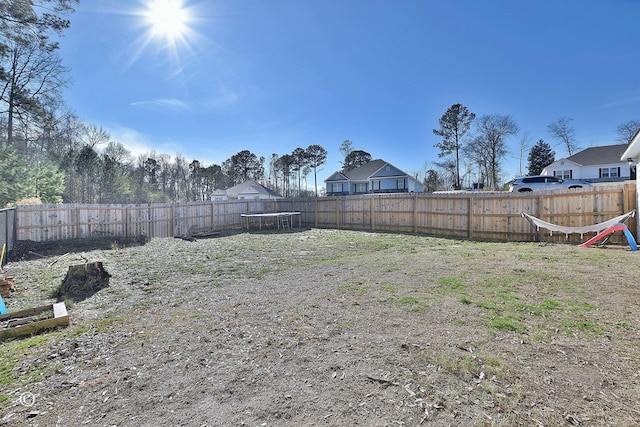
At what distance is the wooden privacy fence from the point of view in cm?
827

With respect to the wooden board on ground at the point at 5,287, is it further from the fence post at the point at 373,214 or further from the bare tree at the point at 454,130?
the bare tree at the point at 454,130

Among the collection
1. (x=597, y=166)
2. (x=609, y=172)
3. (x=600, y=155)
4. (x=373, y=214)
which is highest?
(x=600, y=155)

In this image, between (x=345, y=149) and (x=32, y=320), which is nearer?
(x=32, y=320)

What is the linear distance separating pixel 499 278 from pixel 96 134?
1292 inches

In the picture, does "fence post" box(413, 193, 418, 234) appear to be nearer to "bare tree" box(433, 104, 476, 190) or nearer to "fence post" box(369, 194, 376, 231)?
"fence post" box(369, 194, 376, 231)

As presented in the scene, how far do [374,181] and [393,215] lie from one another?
17.7 metres

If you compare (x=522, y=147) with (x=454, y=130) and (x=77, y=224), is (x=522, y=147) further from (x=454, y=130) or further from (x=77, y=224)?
(x=77, y=224)

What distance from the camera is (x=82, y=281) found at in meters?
4.80

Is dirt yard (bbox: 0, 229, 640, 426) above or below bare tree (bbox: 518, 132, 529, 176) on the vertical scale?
below

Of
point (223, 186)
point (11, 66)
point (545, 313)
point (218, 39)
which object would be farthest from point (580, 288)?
point (223, 186)

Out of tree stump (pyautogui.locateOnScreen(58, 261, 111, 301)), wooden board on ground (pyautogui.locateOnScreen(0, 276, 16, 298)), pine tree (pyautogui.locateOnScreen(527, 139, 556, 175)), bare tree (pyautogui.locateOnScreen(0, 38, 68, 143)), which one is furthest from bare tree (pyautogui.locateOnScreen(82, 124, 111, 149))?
pine tree (pyautogui.locateOnScreen(527, 139, 556, 175))

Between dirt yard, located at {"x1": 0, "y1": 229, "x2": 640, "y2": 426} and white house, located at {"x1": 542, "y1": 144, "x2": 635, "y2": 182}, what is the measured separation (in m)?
25.0

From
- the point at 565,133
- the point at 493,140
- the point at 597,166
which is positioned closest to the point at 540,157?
the point at 565,133

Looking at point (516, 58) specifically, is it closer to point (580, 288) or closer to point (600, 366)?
point (580, 288)
